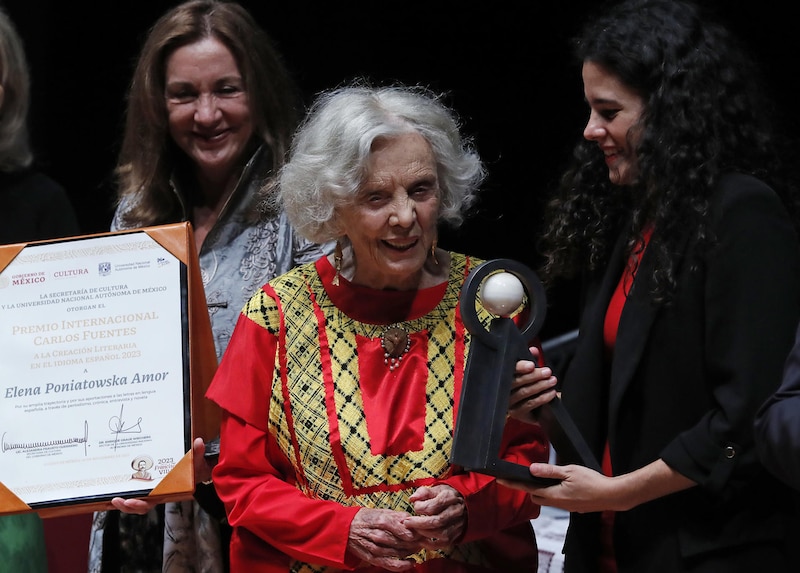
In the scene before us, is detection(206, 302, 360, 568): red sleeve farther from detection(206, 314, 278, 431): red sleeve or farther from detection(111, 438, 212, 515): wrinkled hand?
detection(111, 438, 212, 515): wrinkled hand

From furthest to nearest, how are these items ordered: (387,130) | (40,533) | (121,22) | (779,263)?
(121,22)
(40,533)
(387,130)
(779,263)

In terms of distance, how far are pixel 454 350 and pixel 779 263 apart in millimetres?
689

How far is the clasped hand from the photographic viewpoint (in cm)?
227

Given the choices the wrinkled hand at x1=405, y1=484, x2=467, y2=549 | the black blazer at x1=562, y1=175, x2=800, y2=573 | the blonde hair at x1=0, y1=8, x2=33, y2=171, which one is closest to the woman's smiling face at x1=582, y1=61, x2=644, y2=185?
the black blazer at x1=562, y1=175, x2=800, y2=573

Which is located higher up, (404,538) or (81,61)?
(81,61)

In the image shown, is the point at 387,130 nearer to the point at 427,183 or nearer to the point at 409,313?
the point at 427,183

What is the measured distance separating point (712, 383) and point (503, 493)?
0.47m

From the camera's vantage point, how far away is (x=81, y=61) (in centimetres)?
439

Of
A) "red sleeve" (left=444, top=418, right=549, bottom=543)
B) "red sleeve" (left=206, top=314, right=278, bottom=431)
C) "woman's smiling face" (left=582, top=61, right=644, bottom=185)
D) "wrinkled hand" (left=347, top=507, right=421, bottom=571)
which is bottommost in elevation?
"wrinkled hand" (left=347, top=507, right=421, bottom=571)

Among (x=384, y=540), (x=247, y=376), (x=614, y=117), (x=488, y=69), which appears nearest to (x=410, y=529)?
(x=384, y=540)

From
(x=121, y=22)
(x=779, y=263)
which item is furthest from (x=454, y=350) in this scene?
(x=121, y=22)

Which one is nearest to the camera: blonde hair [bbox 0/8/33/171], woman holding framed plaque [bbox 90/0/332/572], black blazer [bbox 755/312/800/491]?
black blazer [bbox 755/312/800/491]

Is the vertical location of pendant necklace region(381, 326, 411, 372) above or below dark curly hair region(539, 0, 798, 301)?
below

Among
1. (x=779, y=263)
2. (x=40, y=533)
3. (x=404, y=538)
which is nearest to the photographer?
(x=779, y=263)
